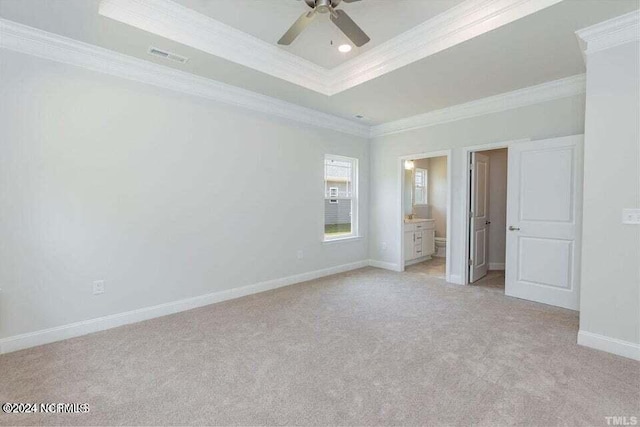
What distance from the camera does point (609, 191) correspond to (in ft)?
8.09

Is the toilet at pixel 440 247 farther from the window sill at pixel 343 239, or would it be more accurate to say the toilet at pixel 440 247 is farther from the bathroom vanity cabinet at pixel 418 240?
the window sill at pixel 343 239

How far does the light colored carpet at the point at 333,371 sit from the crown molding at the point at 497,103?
102 inches

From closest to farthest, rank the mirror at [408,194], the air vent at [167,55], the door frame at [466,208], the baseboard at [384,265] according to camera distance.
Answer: the air vent at [167,55]
the door frame at [466,208]
the baseboard at [384,265]
the mirror at [408,194]

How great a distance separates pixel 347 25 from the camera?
2234 mm

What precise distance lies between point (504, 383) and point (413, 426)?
0.84m

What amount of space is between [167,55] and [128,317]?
105 inches

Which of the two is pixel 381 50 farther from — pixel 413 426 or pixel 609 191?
pixel 413 426

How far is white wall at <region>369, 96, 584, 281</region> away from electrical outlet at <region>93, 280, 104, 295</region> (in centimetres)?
423

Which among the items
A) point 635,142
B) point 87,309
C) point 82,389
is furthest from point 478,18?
point 87,309

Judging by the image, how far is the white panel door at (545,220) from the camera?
3.41 meters

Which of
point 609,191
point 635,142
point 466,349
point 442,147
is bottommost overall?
point 466,349

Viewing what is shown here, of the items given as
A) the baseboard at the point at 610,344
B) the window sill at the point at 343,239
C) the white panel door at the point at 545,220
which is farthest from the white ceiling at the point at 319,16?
the baseboard at the point at 610,344

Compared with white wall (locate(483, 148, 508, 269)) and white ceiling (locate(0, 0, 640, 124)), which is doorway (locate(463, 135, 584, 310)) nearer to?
white ceiling (locate(0, 0, 640, 124))

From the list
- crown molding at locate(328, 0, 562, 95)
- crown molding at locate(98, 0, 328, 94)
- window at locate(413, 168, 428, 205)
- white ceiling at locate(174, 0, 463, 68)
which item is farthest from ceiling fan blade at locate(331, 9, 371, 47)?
window at locate(413, 168, 428, 205)
